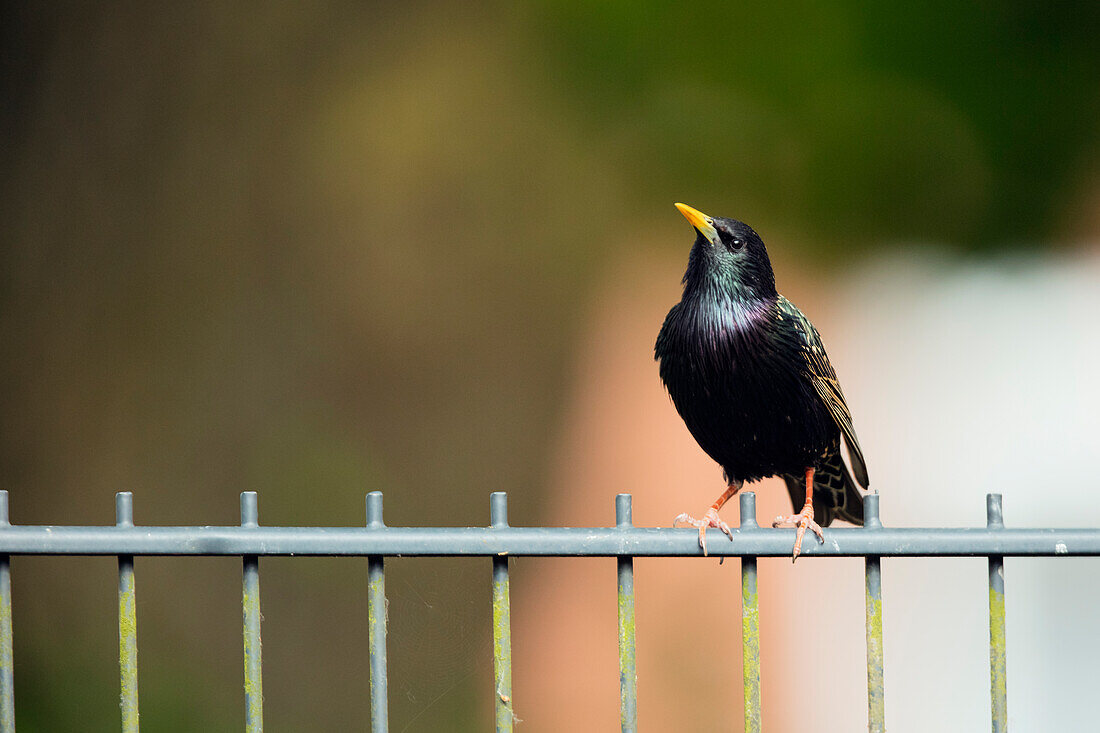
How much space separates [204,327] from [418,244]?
0.68m

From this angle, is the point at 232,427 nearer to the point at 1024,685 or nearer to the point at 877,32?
the point at 877,32

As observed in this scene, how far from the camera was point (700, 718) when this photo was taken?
124 inches

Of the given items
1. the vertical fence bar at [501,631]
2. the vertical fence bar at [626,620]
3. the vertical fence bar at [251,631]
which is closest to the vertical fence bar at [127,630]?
the vertical fence bar at [251,631]

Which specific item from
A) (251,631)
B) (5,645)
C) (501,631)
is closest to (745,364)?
(501,631)

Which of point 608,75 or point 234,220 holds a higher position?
point 608,75

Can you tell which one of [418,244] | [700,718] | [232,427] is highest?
[418,244]

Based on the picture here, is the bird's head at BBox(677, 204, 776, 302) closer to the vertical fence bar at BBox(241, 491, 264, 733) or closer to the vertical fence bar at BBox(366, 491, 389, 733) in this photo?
the vertical fence bar at BBox(366, 491, 389, 733)

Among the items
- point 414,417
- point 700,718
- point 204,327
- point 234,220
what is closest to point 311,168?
point 234,220

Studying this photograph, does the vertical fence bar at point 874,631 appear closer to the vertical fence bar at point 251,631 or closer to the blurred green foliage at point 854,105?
the vertical fence bar at point 251,631

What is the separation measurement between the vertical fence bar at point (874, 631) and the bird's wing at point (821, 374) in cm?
53

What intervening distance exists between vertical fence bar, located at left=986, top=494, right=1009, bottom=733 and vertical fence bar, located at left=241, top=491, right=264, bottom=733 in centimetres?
106

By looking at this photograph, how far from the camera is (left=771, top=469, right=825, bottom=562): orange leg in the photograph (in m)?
1.61

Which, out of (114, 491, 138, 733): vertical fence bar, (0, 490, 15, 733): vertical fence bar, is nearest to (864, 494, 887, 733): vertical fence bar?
(114, 491, 138, 733): vertical fence bar

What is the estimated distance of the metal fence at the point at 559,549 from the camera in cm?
158
